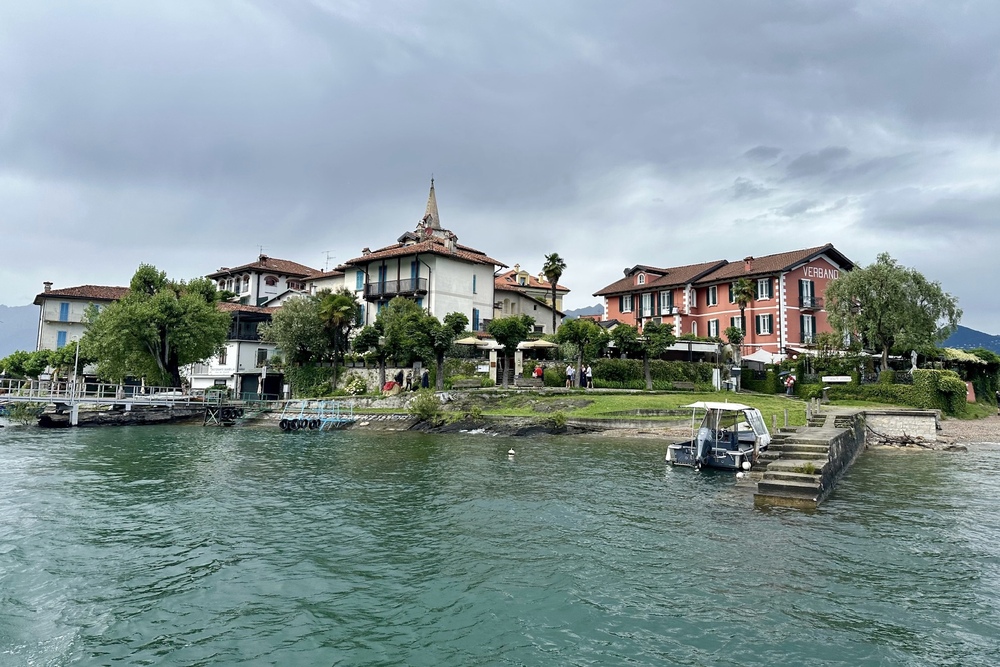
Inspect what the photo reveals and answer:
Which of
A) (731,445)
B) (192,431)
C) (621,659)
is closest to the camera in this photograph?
(621,659)

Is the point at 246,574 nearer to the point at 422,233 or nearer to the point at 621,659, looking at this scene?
the point at 621,659

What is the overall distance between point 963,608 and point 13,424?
186 ft

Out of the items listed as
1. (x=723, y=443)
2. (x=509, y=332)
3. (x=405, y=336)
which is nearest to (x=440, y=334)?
(x=405, y=336)

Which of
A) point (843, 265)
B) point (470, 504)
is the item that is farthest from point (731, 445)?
point (843, 265)

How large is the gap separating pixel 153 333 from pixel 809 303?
55.3 m

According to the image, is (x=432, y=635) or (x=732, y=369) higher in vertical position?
(x=732, y=369)

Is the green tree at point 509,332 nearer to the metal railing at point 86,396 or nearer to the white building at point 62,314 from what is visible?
the metal railing at point 86,396

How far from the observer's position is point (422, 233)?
7025cm

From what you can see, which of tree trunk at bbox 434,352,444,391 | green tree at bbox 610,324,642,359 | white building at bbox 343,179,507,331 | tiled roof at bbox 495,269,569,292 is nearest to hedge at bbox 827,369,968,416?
green tree at bbox 610,324,642,359

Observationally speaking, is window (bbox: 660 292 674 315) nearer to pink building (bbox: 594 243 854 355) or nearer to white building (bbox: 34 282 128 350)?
pink building (bbox: 594 243 854 355)

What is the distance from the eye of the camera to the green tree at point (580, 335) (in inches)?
1658

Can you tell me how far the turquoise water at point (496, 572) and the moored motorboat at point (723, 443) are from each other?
2.04 metres

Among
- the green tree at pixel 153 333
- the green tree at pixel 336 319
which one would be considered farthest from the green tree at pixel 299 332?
the green tree at pixel 153 333

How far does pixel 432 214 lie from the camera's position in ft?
258
